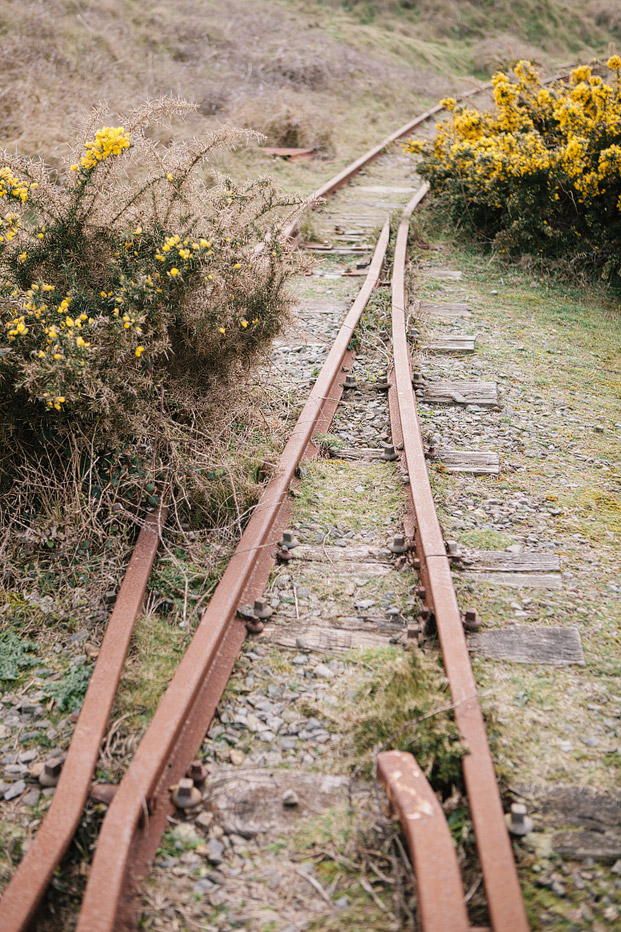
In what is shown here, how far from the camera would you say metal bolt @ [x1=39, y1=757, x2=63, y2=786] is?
2.40 meters

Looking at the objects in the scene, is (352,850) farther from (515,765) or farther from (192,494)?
(192,494)

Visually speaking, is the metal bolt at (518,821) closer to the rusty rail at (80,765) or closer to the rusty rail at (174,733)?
the rusty rail at (174,733)

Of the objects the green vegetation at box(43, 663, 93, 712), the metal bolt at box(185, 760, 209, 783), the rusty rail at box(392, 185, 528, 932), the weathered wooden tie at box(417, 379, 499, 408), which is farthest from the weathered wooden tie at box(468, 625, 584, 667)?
the weathered wooden tie at box(417, 379, 499, 408)

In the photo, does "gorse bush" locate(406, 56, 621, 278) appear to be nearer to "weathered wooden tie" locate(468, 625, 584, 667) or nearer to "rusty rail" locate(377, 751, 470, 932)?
"weathered wooden tie" locate(468, 625, 584, 667)

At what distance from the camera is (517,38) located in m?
26.4

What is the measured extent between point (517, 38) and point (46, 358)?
95.4 feet

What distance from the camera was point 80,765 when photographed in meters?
2.28

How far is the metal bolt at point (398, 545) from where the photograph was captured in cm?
343

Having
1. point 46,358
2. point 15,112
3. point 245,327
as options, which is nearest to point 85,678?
point 46,358

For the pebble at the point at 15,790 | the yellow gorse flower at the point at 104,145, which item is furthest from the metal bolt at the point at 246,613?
the yellow gorse flower at the point at 104,145

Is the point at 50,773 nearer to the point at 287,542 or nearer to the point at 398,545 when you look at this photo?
the point at 287,542

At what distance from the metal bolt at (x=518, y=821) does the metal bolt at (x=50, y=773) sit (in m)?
1.47

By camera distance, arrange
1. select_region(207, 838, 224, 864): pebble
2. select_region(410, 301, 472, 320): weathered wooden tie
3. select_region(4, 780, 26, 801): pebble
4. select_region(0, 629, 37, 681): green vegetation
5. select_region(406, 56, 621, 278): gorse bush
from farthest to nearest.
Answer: select_region(406, 56, 621, 278): gorse bush, select_region(410, 301, 472, 320): weathered wooden tie, select_region(0, 629, 37, 681): green vegetation, select_region(4, 780, 26, 801): pebble, select_region(207, 838, 224, 864): pebble

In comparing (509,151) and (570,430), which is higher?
(509,151)
